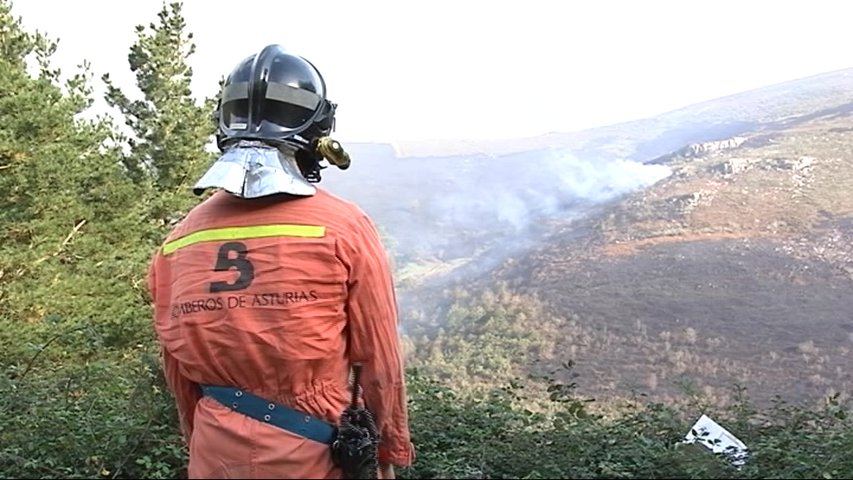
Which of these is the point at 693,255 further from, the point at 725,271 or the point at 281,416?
the point at 281,416

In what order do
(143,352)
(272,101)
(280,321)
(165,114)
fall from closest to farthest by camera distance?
(280,321), (272,101), (143,352), (165,114)

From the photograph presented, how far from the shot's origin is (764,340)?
603 inches

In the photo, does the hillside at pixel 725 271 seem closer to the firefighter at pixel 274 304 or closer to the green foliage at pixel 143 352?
the green foliage at pixel 143 352

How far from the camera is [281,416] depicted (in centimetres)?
184

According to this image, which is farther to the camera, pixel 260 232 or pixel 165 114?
pixel 165 114

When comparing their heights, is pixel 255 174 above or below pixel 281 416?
above

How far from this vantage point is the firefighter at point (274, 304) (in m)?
1.83

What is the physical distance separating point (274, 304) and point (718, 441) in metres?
2.28

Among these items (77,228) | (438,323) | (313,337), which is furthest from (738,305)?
(313,337)

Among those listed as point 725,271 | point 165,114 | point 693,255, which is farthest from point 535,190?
point 165,114

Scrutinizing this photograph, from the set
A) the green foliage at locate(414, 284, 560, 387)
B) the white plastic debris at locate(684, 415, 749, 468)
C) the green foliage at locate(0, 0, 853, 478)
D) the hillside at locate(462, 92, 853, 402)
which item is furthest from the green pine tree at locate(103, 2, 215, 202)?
the white plastic debris at locate(684, 415, 749, 468)

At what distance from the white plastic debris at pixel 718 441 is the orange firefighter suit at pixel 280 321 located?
72.5 inches

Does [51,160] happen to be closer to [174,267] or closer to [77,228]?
[77,228]

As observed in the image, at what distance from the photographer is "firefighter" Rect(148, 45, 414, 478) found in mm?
1830
